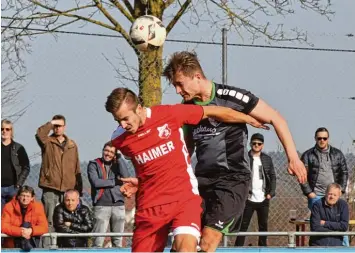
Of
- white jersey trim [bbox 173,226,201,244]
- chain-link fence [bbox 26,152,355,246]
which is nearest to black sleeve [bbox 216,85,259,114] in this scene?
white jersey trim [bbox 173,226,201,244]

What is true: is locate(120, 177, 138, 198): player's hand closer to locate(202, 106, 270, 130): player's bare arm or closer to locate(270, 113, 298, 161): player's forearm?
locate(202, 106, 270, 130): player's bare arm

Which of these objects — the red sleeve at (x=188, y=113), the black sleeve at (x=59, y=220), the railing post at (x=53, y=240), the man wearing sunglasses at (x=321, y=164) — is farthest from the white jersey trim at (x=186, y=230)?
the man wearing sunglasses at (x=321, y=164)

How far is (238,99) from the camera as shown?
714 cm

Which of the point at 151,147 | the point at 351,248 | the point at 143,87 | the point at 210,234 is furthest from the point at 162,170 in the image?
the point at 143,87

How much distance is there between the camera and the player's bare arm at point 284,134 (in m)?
6.83

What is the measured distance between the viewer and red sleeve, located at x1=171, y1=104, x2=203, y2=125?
6.87 m

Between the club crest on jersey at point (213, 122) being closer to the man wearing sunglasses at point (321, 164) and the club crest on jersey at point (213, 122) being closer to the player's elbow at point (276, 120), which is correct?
the player's elbow at point (276, 120)

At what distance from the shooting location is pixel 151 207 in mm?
6793

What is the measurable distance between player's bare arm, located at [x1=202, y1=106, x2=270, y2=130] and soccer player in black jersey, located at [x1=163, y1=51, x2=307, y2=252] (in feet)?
0.37

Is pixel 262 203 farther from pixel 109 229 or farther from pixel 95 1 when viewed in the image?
pixel 95 1

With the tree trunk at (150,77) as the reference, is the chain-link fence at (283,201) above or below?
below

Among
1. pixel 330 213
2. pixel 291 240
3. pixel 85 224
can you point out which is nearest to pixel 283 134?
pixel 291 240

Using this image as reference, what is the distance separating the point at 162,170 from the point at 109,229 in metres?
5.55

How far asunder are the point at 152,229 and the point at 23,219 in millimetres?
4318
